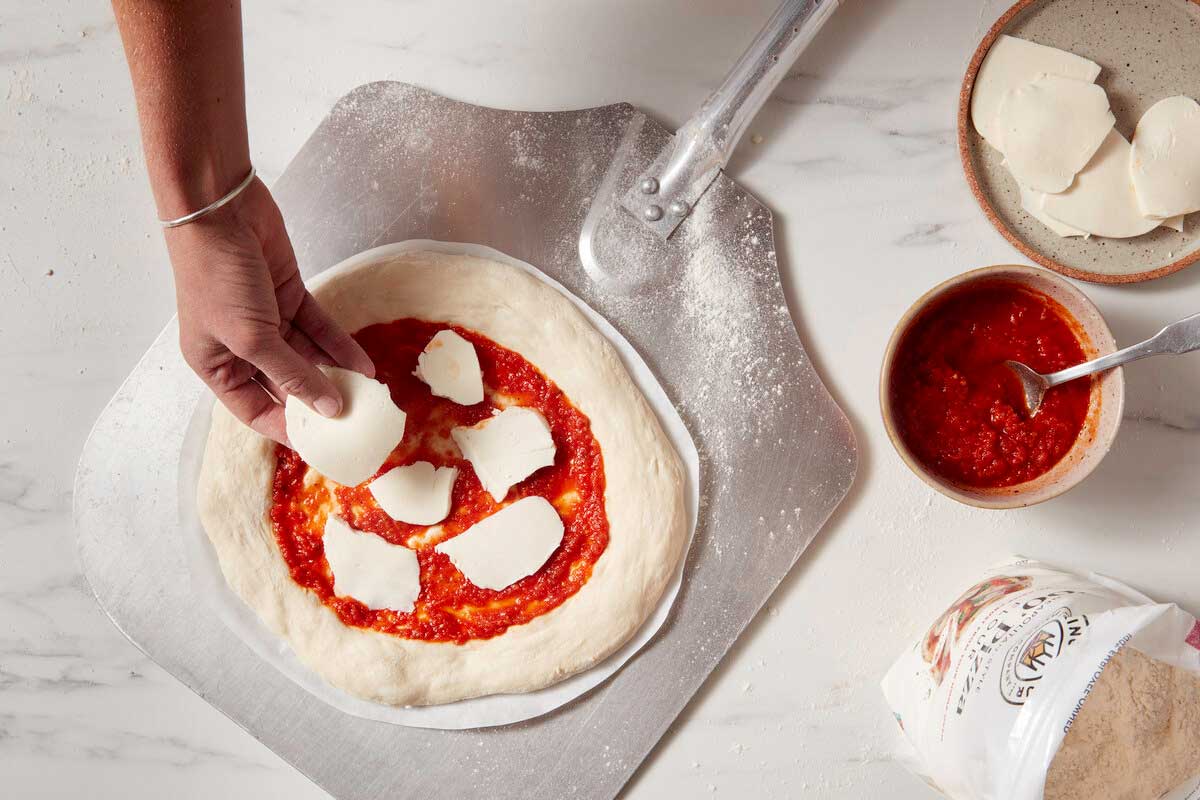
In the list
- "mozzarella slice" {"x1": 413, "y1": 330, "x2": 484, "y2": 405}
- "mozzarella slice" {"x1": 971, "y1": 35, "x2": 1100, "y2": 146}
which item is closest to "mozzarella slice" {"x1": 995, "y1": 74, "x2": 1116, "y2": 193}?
"mozzarella slice" {"x1": 971, "y1": 35, "x2": 1100, "y2": 146}

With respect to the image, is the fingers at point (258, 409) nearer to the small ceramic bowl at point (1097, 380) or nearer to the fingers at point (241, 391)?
the fingers at point (241, 391)

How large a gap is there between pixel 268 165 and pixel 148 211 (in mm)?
302

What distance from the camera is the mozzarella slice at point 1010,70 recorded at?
180 cm

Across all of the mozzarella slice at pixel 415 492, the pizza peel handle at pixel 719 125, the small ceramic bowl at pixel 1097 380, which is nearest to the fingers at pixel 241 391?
the mozzarella slice at pixel 415 492

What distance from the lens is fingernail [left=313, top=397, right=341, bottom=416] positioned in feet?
5.28

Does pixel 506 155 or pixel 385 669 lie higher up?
pixel 506 155

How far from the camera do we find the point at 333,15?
1963mm

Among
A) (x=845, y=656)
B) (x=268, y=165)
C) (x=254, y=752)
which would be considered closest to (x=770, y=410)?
(x=845, y=656)

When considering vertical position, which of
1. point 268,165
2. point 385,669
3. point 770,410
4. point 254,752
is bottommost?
point 254,752

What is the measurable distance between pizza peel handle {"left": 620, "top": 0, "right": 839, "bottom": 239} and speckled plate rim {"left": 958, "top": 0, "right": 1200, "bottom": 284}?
0.32 meters

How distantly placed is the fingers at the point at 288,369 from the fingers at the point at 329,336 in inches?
4.5

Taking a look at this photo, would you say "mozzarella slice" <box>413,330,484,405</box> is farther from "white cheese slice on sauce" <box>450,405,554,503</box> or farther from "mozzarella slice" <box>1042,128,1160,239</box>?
"mozzarella slice" <box>1042,128,1160,239</box>

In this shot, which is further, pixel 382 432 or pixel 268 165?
pixel 268 165

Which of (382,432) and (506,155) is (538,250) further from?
(382,432)
